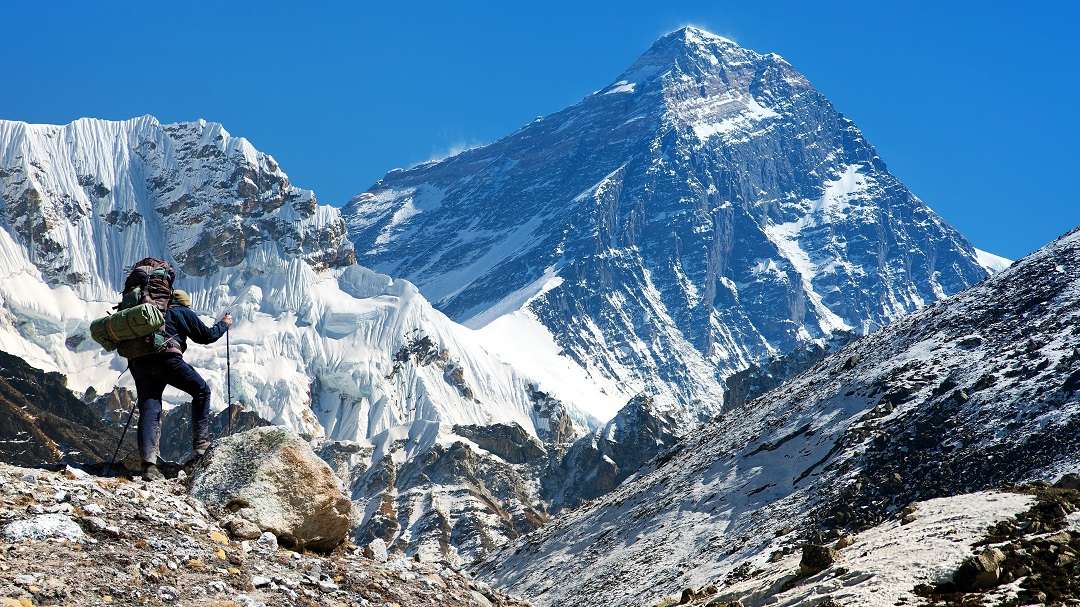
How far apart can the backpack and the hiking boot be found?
169 centimetres

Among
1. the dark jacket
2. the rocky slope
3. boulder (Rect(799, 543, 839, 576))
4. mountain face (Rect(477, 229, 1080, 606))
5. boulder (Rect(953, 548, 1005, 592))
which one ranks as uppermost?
mountain face (Rect(477, 229, 1080, 606))

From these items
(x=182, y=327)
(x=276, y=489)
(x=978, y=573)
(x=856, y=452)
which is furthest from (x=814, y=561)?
(x=856, y=452)

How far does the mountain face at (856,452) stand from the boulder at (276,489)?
97.8ft

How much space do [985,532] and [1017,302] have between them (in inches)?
2517

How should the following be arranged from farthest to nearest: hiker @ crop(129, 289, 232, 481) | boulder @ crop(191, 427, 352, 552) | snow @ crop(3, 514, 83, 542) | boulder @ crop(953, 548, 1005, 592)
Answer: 1. boulder @ crop(953, 548, 1005, 592)
2. hiker @ crop(129, 289, 232, 481)
3. boulder @ crop(191, 427, 352, 552)
4. snow @ crop(3, 514, 83, 542)

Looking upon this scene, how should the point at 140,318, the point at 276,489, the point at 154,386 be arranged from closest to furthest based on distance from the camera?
the point at 140,318, the point at 276,489, the point at 154,386

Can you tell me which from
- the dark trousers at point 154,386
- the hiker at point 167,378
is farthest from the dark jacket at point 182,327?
the dark trousers at point 154,386

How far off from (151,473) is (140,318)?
2.40 m

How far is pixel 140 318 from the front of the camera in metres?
20.7

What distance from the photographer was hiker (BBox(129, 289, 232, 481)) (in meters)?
21.3

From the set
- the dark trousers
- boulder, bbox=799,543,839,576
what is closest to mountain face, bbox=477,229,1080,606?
boulder, bbox=799,543,839,576

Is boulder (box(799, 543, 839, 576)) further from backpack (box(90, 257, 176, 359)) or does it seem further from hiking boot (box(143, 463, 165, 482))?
backpack (box(90, 257, 176, 359))

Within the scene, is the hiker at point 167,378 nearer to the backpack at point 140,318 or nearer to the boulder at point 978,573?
the backpack at point 140,318

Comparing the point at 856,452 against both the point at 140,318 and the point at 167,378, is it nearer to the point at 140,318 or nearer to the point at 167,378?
the point at 167,378
